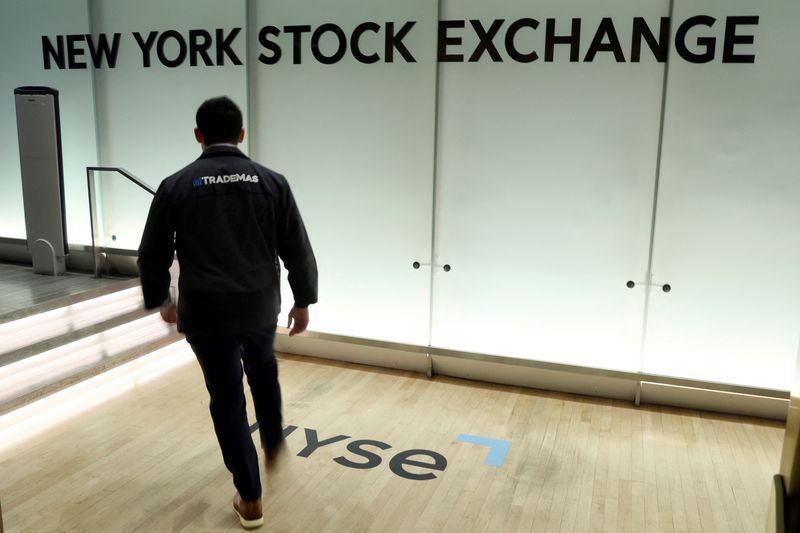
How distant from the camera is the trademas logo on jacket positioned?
2.54m

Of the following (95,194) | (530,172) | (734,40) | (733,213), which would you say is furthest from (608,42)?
(95,194)

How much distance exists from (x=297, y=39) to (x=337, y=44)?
1.03 feet

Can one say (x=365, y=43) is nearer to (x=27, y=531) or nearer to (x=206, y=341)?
(x=206, y=341)

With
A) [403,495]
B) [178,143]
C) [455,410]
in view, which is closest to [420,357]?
[455,410]

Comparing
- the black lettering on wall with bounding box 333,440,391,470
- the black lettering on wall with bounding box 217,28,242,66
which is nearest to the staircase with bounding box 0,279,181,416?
the black lettering on wall with bounding box 333,440,391,470

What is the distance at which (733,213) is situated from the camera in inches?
160

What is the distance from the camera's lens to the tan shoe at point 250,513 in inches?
112

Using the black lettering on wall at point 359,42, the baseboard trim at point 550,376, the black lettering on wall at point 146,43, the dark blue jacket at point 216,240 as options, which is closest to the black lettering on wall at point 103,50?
the black lettering on wall at point 146,43

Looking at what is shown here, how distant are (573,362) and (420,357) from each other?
1.07 metres

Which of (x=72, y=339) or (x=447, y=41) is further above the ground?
(x=447, y=41)

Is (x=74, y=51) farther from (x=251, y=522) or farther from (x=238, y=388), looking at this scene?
(x=251, y=522)

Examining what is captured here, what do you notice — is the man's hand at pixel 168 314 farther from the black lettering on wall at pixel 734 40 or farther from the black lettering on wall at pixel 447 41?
the black lettering on wall at pixel 734 40

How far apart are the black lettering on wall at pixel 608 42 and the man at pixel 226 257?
2.40 m

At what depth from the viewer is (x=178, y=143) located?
5328mm
